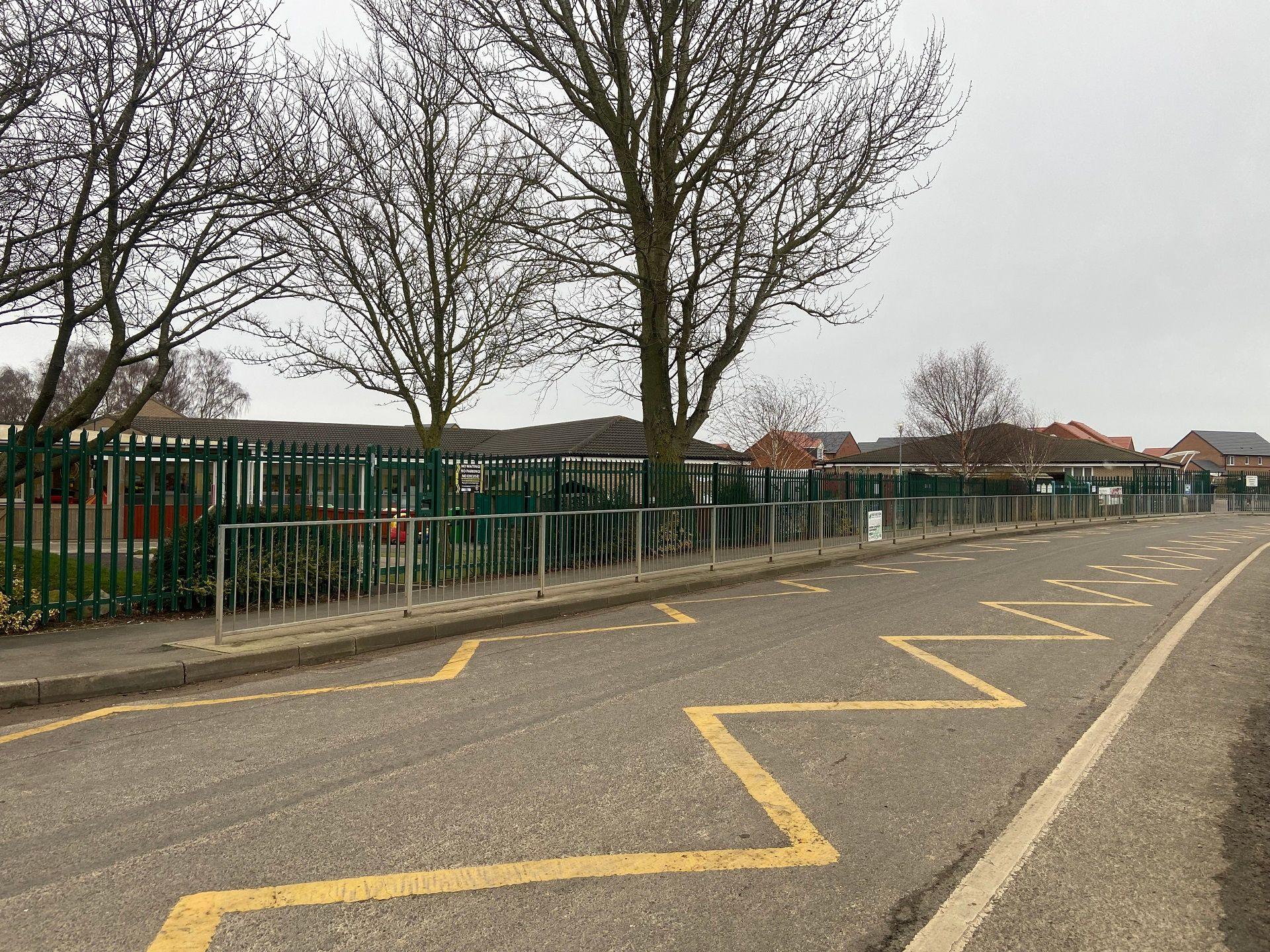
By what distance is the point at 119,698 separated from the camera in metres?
6.18

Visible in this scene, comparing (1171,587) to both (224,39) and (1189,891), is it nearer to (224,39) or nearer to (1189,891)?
(1189,891)

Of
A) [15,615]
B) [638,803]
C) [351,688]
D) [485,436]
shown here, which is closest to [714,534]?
[351,688]

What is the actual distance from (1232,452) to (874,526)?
118 meters

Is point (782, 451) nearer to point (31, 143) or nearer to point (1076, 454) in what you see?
point (1076, 454)

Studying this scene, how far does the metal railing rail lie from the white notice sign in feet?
6.60

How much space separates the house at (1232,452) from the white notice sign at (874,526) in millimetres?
108558

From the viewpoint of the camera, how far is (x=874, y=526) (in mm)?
18844

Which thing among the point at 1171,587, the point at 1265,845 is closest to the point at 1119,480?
the point at 1171,587

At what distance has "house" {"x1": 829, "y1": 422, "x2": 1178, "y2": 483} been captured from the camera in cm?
4984

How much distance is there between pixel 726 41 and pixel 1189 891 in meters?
14.4

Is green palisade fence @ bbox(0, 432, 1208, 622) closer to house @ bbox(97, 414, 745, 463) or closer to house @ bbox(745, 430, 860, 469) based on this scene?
house @ bbox(97, 414, 745, 463)

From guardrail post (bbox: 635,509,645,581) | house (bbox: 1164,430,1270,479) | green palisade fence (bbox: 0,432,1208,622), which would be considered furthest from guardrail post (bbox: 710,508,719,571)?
house (bbox: 1164,430,1270,479)

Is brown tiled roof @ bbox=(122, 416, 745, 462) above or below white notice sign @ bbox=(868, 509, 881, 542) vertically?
above

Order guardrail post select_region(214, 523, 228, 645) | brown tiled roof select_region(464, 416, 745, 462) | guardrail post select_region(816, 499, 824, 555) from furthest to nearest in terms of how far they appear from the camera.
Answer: brown tiled roof select_region(464, 416, 745, 462), guardrail post select_region(816, 499, 824, 555), guardrail post select_region(214, 523, 228, 645)
